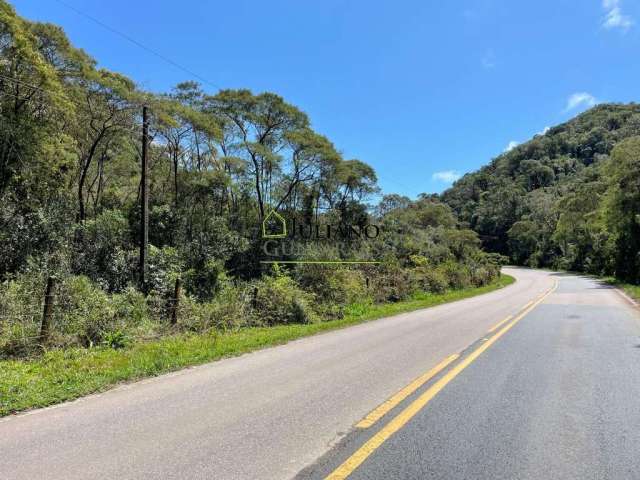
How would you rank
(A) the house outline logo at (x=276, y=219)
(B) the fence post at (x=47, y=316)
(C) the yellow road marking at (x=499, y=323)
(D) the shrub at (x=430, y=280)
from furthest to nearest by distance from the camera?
(A) the house outline logo at (x=276, y=219) < (D) the shrub at (x=430, y=280) < (C) the yellow road marking at (x=499, y=323) < (B) the fence post at (x=47, y=316)

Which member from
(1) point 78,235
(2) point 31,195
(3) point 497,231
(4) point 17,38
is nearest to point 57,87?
(4) point 17,38

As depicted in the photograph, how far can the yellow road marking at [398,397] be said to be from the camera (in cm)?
475

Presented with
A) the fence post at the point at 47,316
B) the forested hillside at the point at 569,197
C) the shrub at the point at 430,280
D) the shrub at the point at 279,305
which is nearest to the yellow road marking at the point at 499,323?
the shrub at the point at 279,305

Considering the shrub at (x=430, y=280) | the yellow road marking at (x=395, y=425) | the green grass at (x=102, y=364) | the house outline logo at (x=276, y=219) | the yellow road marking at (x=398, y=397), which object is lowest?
the green grass at (x=102, y=364)

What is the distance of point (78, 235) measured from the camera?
22.6 meters

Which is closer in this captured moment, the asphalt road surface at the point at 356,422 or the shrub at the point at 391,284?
the asphalt road surface at the point at 356,422

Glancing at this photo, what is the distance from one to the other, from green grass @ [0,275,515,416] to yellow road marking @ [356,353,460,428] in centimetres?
377

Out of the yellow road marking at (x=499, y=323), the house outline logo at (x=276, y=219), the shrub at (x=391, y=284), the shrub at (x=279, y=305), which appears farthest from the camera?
the house outline logo at (x=276, y=219)

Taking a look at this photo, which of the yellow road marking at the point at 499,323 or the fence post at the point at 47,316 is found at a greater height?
the fence post at the point at 47,316

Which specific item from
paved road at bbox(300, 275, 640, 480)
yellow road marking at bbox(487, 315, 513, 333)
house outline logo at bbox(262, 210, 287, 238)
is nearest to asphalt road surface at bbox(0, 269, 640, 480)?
paved road at bbox(300, 275, 640, 480)

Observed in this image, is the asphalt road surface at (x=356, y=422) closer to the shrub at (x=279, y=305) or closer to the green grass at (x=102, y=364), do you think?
the green grass at (x=102, y=364)

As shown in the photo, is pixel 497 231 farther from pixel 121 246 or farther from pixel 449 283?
pixel 121 246

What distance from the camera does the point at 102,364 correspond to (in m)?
7.39

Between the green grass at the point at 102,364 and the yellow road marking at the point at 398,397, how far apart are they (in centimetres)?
377
